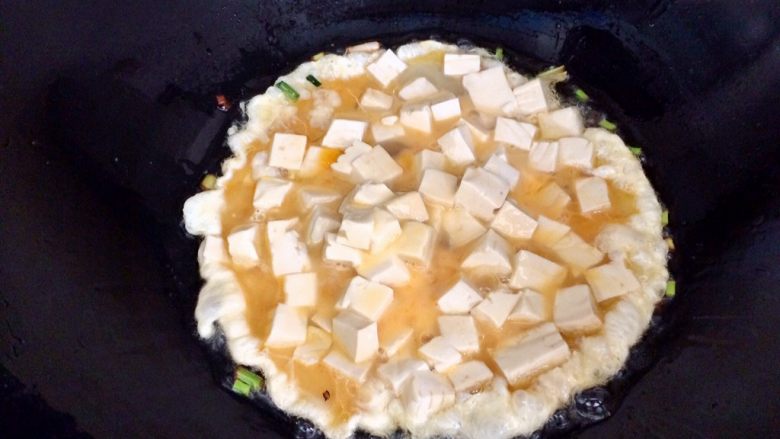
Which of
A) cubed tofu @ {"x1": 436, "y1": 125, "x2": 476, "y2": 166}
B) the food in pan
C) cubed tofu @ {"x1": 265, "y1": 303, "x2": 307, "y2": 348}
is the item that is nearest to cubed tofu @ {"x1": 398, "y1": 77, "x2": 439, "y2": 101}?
the food in pan

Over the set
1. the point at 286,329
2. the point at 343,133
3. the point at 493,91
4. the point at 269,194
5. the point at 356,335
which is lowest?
the point at 286,329

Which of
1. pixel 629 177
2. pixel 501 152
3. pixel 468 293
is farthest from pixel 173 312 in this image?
pixel 629 177

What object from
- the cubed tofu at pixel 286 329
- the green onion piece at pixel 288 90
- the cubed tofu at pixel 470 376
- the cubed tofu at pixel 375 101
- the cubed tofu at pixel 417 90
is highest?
the cubed tofu at pixel 417 90

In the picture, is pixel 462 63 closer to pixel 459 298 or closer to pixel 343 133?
pixel 343 133

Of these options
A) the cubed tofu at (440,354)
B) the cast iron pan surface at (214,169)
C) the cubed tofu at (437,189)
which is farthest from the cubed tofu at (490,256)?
the cast iron pan surface at (214,169)

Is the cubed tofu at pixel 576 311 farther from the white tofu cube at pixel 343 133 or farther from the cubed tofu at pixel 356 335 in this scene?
the white tofu cube at pixel 343 133

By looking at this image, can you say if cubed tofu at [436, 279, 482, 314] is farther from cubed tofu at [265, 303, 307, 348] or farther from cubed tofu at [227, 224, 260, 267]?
cubed tofu at [227, 224, 260, 267]

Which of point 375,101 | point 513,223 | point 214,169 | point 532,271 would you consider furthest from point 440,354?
point 214,169
